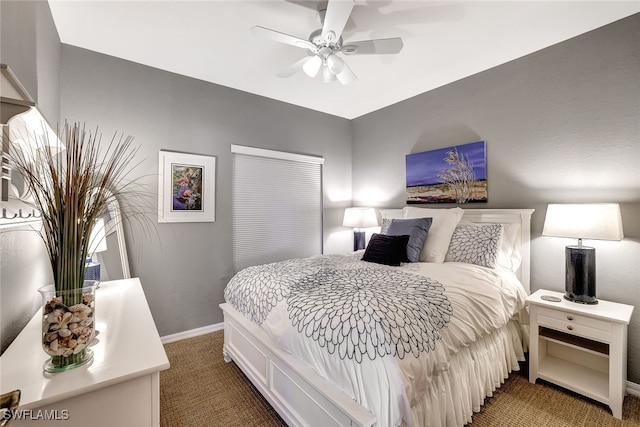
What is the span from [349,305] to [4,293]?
1420 mm

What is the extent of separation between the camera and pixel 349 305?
1.49 meters

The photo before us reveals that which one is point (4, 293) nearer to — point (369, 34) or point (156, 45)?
point (156, 45)

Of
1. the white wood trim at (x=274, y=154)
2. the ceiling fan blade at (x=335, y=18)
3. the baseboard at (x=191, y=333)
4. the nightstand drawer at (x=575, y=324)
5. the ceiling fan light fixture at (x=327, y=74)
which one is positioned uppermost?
the ceiling fan blade at (x=335, y=18)

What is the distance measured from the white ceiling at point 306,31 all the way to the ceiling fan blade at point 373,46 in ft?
0.79

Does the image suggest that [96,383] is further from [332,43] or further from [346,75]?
[346,75]

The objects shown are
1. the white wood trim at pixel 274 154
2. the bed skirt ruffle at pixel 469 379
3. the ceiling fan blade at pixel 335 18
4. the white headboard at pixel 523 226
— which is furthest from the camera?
the white wood trim at pixel 274 154

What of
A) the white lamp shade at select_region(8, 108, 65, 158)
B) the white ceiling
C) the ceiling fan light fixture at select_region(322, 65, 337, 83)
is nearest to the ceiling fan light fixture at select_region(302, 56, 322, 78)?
the ceiling fan light fixture at select_region(322, 65, 337, 83)

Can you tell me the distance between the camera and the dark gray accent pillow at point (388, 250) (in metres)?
2.55

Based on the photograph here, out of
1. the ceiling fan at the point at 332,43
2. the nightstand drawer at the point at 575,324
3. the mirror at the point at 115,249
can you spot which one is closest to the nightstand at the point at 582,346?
the nightstand drawer at the point at 575,324

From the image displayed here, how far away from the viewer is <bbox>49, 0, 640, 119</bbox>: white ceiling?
2004 mm

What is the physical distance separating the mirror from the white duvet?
165 cm

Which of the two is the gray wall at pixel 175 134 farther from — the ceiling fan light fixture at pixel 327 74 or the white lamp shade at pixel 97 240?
the ceiling fan light fixture at pixel 327 74

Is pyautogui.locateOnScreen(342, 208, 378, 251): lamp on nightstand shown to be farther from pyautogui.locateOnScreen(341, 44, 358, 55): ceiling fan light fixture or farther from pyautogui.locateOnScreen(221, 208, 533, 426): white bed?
pyautogui.locateOnScreen(341, 44, 358, 55): ceiling fan light fixture

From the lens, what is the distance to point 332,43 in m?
2.08
